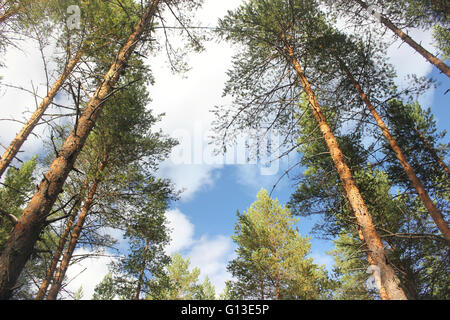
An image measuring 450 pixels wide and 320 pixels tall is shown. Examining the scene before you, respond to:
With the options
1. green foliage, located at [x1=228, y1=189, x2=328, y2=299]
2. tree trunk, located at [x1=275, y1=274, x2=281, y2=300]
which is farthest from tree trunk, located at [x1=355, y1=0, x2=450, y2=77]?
tree trunk, located at [x1=275, y1=274, x2=281, y2=300]

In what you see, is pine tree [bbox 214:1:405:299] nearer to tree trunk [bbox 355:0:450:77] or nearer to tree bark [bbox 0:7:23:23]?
tree trunk [bbox 355:0:450:77]

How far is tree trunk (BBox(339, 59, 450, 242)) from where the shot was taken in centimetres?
585

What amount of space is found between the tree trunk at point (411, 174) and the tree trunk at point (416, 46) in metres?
1.59

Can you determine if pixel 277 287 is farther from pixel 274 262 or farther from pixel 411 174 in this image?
pixel 411 174

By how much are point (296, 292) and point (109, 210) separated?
31.7ft

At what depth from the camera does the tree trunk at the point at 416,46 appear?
5.52 m

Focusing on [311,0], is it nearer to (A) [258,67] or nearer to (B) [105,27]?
(A) [258,67]

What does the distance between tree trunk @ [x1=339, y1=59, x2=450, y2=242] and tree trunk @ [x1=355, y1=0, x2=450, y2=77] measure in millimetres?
1590

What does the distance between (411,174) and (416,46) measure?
3.72 metres

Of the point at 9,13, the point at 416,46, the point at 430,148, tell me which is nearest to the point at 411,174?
the point at 430,148
